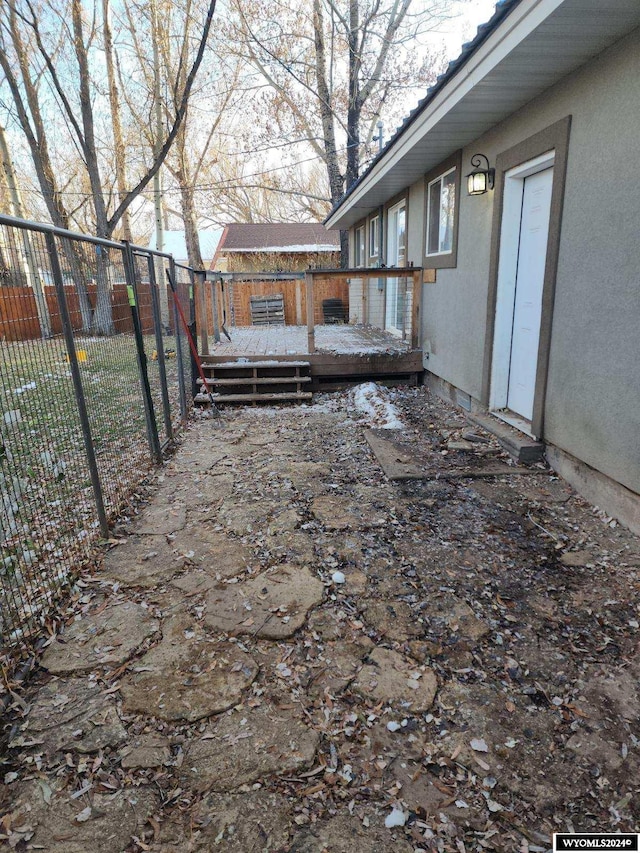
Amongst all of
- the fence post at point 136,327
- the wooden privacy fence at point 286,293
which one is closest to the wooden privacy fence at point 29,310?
the fence post at point 136,327

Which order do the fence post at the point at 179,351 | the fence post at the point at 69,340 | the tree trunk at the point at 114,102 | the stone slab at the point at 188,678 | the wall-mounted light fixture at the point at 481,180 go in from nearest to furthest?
the stone slab at the point at 188,678
the fence post at the point at 69,340
the wall-mounted light fixture at the point at 481,180
the fence post at the point at 179,351
the tree trunk at the point at 114,102

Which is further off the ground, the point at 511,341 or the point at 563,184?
the point at 563,184

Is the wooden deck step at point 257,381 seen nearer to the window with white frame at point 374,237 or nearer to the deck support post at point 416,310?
the deck support post at point 416,310

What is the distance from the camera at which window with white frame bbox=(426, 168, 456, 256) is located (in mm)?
6094

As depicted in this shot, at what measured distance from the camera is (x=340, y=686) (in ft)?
6.53

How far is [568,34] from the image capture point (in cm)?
288

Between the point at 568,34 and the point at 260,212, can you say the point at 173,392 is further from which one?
the point at 260,212

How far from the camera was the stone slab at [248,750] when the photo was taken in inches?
63.8

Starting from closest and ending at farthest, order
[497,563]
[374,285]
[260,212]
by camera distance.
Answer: [497,563] → [374,285] → [260,212]

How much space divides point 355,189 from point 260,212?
21.1 meters

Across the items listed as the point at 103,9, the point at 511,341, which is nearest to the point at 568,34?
the point at 511,341

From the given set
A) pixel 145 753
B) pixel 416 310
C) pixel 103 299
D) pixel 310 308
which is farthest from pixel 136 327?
pixel 416 310

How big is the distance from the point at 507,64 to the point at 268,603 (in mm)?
3671

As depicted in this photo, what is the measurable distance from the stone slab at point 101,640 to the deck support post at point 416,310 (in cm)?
559
